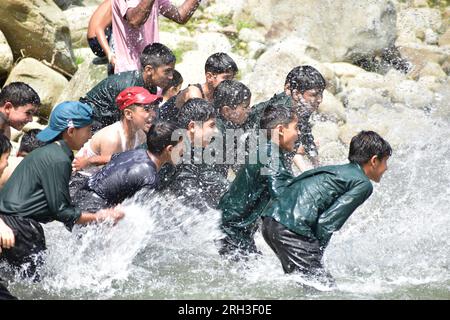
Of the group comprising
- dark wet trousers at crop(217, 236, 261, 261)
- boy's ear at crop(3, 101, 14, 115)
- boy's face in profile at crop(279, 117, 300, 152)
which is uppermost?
boy's ear at crop(3, 101, 14, 115)

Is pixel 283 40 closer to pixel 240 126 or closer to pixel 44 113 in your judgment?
pixel 44 113

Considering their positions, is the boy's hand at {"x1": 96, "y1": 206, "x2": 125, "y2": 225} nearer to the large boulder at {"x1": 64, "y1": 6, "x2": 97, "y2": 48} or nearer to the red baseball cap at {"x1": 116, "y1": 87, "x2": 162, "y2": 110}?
the red baseball cap at {"x1": 116, "y1": 87, "x2": 162, "y2": 110}

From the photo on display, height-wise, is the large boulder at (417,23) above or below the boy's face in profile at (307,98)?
below

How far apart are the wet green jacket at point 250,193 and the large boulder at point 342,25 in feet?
20.5

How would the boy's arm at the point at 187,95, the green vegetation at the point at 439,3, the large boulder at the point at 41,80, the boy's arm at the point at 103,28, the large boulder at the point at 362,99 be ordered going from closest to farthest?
the boy's arm at the point at 187,95, the boy's arm at the point at 103,28, the large boulder at the point at 41,80, the large boulder at the point at 362,99, the green vegetation at the point at 439,3

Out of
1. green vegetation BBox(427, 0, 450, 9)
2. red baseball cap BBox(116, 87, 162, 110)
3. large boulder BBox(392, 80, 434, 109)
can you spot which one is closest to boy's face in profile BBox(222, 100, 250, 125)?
red baseball cap BBox(116, 87, 162, 110)

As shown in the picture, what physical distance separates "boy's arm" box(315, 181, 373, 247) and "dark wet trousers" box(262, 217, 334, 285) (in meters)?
0.11

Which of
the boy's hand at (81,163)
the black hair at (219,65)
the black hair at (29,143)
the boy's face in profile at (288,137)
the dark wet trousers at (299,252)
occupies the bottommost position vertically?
the dark wet trousers at (299,252)

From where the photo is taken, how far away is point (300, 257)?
19.1 ft

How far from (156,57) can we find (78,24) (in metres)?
4.92

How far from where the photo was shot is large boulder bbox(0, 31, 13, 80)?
10.1 m

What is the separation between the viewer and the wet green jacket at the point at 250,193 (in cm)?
616

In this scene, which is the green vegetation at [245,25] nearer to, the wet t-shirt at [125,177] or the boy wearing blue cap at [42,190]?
the wet t-shirt at [125,177]

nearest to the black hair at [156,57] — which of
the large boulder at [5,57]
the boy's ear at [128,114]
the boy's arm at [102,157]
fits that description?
the boy's ear at [128,114]
